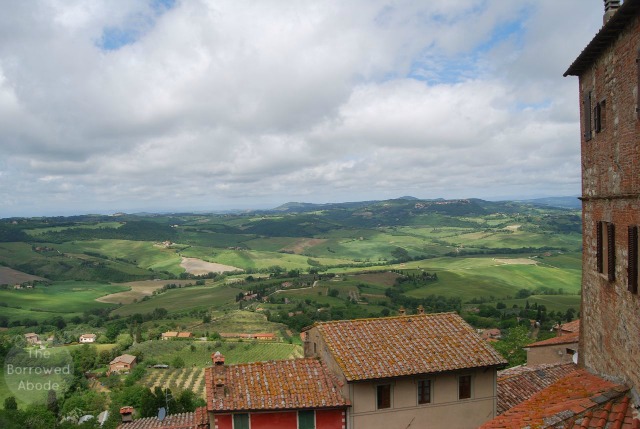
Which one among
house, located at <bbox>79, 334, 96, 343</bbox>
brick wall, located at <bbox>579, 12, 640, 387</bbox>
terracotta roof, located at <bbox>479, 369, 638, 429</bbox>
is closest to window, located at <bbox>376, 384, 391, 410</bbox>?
brick wall, located at <bbox>579, 12, 640, 387</bbox>

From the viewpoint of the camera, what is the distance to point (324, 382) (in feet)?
75.8

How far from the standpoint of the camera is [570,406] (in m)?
10.9

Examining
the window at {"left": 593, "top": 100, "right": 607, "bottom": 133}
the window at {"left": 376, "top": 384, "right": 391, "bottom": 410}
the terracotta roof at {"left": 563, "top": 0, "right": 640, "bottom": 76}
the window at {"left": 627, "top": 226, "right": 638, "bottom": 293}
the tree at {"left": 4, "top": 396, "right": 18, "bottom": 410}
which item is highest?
the terracotta roof at {"left": 563, "top": 0, "right": 640, "bottom": 76}

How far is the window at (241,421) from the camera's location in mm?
21641

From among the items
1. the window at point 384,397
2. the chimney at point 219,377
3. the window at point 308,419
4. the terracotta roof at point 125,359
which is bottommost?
the terracotta roof at point 125,359

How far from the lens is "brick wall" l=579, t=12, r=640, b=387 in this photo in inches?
409

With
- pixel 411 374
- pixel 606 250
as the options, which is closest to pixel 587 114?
pixel 606 250

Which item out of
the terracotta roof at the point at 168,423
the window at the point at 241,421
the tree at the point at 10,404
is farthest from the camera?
the tree at the point at 10,404

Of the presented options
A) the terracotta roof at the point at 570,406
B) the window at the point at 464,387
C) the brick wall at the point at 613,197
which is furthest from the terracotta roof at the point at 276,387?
the brick wall at the point at 613,197

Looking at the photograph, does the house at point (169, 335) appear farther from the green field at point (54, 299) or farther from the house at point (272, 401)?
the house at point (272, 401)

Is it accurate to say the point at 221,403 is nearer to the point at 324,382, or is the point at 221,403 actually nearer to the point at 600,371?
the point at 324,382

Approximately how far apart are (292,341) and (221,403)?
283ft

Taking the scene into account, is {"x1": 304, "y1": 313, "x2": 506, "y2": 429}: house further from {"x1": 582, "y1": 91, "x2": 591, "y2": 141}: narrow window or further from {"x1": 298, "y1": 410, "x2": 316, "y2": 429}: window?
{"x1": 582, "y1": 91, "x2": 591, "y2": 141}: narrow window

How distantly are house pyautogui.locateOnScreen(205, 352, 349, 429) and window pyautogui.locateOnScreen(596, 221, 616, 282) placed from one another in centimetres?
1295
